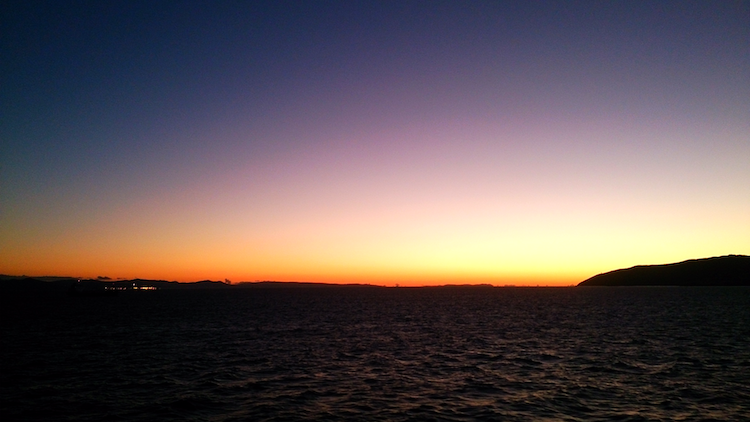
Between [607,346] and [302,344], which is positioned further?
[302,344]

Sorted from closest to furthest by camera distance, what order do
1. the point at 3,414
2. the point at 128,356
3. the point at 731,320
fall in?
1. the point at 3,414
2. the point at 128,356
3. the point at 731,320

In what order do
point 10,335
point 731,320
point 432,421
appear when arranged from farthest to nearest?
point 731,320 < point 10,335 < point 432,421

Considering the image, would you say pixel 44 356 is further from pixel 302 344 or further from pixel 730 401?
pixel 730 401

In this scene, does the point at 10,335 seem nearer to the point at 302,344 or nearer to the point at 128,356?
the point at 128,356

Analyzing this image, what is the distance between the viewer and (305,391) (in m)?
29.6

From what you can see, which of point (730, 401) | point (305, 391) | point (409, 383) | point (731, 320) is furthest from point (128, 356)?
point (731, 320)

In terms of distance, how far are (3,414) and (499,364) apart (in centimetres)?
3400

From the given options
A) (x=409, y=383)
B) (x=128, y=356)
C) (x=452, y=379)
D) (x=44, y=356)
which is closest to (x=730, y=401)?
(x=452, y=379)

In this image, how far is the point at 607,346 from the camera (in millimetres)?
49188

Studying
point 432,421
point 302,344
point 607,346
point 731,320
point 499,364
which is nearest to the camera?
point 432,421

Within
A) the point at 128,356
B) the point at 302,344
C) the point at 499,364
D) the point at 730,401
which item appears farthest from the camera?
the point at 302,344

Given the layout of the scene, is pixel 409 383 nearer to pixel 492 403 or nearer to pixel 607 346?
pixel 492 403

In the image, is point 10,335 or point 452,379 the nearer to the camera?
point 452,379

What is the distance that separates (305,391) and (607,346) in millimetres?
35698
